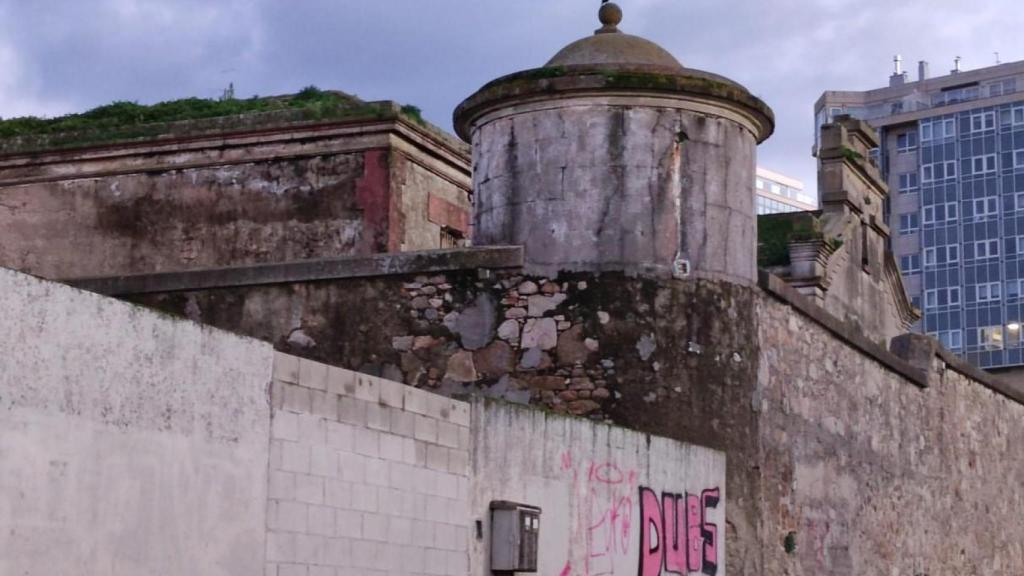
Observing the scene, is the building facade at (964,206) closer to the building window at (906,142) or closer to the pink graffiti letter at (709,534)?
the building window at (906,142)

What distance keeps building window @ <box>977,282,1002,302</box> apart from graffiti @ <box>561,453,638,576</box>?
87.0m

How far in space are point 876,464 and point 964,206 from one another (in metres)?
82.6

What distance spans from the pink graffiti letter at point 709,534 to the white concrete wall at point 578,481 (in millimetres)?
84

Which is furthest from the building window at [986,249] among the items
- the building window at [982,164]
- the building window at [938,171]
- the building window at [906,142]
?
the building window at [906,142]

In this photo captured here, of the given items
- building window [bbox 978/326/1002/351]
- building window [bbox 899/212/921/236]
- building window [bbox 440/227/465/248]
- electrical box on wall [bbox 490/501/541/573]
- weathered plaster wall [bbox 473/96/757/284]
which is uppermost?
building window [bbox 899/212/921/236]

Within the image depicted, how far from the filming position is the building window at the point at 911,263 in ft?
328

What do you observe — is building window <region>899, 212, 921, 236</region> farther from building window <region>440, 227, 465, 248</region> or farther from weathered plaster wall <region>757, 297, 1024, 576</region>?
building window <region>440, 227, 465, 248</region>

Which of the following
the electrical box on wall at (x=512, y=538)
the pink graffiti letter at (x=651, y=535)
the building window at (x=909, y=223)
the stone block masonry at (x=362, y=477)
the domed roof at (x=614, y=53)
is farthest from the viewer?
the building window at (x=909, y=223)

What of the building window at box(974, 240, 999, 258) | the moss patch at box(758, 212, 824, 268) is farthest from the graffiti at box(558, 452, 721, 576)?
the building window at box(974, 240, 999, 258)

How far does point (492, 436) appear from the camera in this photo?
12008mm

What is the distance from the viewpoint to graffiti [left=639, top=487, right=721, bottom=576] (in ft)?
44.8

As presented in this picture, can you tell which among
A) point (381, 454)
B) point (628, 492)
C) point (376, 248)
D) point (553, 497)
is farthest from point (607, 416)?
point (376, 248)

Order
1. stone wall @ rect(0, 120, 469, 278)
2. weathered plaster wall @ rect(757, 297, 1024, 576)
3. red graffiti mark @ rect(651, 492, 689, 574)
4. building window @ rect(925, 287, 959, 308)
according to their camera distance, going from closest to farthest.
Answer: red graffiti mark @ rect(651, 492, 689, 574)
weathered plaster wall @ rect(757, 297, 1024, 576)
stone wall @ rect(0, 120, 469, 278)
building window @ rect(925, 287, 959, 308)

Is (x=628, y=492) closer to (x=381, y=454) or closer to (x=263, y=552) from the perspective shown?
(x=381, y=454)
